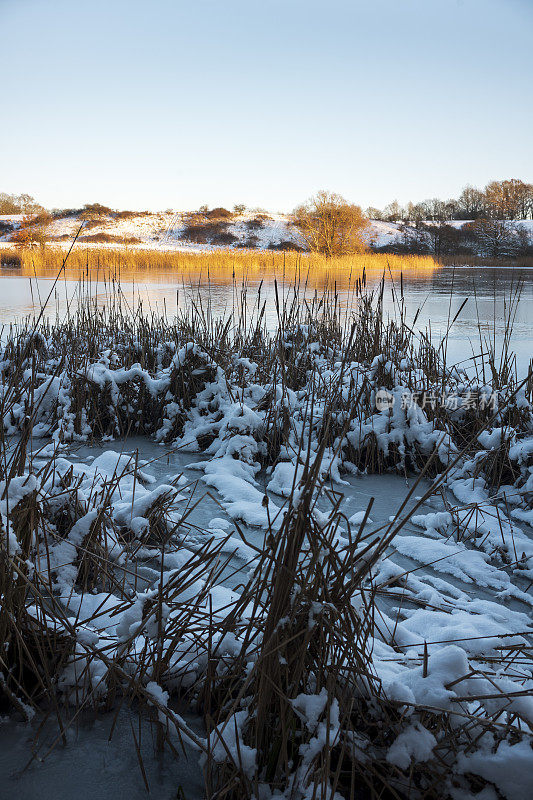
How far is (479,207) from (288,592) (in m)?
61.2

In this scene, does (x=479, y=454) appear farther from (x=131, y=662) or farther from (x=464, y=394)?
(x=131, y=662)

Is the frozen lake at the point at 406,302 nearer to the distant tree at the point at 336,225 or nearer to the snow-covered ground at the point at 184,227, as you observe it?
the distant tree at the point at 336,225

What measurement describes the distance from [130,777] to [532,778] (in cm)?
79

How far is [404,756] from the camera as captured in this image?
99 cm

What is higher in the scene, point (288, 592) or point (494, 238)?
point (494, 238)

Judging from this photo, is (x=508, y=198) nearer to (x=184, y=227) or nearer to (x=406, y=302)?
(x=184, y=227)

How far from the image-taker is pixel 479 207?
54.5 m

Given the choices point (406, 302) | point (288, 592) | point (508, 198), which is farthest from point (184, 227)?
point (288, 592)

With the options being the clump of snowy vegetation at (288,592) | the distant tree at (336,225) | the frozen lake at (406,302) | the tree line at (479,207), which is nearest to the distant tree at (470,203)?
the tree line at (479,207)

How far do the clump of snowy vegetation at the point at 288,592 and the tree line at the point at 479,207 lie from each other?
170 ft

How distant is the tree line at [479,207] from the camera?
163 feet

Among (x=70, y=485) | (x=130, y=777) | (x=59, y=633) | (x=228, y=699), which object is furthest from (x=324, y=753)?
(x=70, y=485)

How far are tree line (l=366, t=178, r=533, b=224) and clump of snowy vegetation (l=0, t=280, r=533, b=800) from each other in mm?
51755

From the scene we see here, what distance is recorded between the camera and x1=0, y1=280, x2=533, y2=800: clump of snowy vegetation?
3.26 feet
